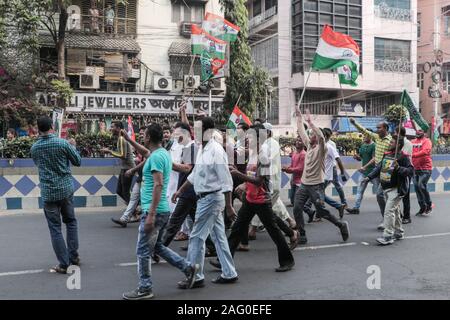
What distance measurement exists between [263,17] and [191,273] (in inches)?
1101

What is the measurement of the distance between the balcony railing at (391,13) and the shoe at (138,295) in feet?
94.9

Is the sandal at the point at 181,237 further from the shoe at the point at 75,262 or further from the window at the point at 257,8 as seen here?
the window at the point at 257,8

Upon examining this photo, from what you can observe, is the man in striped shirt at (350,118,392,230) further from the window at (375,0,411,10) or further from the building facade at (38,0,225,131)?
the window at (375,0,411,10)

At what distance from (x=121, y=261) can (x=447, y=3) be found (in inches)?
1282

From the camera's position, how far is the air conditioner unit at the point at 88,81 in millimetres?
20453

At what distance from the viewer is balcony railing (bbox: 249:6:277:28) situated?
2959cm

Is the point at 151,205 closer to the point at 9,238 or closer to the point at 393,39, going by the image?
the point at 9,238

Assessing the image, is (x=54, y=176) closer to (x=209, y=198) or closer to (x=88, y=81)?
(x=209, y=198)

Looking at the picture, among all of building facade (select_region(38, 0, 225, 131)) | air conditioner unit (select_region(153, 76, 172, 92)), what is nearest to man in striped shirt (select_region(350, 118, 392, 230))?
building facade (select_region(38, 0, 225, 131))

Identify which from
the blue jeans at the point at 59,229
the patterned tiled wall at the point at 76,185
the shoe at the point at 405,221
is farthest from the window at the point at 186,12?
the blue jeans at the point at 59,229

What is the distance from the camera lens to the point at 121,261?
246 inches

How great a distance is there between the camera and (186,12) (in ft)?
75.4

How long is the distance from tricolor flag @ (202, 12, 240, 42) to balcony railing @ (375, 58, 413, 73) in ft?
57.4
